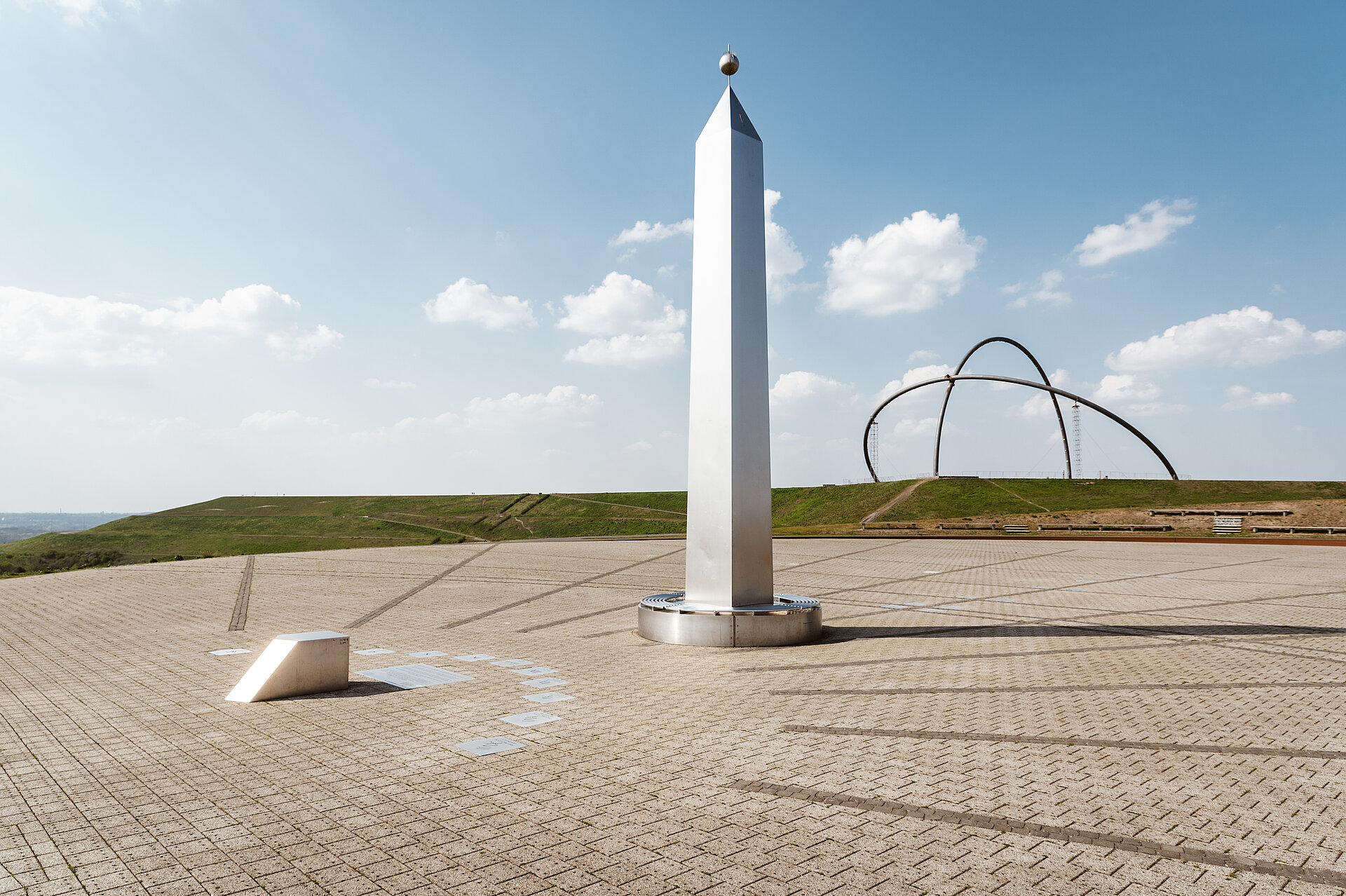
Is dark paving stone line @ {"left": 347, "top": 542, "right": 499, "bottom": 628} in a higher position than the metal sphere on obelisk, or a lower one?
lower

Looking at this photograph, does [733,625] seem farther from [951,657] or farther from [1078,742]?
[1078,742]

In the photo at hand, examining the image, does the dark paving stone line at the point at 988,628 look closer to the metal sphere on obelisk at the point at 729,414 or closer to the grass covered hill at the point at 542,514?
the metal sphere on obelisk at the point at 729,414

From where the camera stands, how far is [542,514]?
6494 centimetres

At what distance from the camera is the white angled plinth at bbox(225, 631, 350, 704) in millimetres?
7332

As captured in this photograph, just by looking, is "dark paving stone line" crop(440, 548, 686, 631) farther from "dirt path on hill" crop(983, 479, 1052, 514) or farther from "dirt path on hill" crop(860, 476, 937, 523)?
"dirt path on hill" crop(983, 479, 1052, 514)

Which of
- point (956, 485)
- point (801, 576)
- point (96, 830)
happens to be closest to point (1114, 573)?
point (801, 576)

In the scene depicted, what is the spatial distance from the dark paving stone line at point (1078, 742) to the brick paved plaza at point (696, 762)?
37mm

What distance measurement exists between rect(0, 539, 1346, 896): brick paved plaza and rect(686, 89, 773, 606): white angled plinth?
133 centimetres

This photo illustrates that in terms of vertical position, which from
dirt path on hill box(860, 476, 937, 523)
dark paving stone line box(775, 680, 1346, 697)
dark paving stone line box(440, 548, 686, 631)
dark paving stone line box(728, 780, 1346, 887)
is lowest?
dark paving stone line box(775, 680, 1346, 697)

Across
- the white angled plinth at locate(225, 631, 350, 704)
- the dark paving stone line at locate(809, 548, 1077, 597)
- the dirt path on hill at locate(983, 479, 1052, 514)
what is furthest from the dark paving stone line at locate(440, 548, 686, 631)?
the dirt path on hill at locate(983, 479, 1052, 514)

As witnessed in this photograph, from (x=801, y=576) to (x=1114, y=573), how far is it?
8028 mm

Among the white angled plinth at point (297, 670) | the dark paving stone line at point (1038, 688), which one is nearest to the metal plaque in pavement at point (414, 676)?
the white angled plinth at point (297, 670)

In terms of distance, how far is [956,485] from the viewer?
5922 cm

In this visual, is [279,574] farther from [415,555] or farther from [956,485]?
[956,485]
